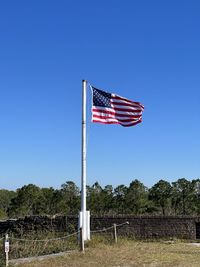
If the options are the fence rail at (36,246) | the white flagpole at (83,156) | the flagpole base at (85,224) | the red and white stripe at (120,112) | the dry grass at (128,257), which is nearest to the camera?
the dry grass at (128,257)

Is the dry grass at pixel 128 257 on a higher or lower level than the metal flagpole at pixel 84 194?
lower

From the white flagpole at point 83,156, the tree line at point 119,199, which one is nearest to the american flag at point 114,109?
the white flagpole at point 83,156

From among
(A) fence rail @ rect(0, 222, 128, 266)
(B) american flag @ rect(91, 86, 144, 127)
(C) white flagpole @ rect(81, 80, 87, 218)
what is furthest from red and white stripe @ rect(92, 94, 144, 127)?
(A) fence rail @ rect(0, 222, 128, 266)

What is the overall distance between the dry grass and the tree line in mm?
23125

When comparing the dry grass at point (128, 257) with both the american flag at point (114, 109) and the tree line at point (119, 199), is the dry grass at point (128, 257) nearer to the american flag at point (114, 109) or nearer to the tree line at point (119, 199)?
the american flag at point (114, 109)

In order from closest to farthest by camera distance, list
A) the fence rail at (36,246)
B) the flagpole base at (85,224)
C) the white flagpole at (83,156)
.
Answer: the fence rail at (36,246) < the flagpole base at (85,224) < the white flagpole at (83,156)

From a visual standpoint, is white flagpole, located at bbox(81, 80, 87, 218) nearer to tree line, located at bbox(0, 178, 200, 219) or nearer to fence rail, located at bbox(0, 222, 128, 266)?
fence rail, located at bbox(0, 222, 128, 266)

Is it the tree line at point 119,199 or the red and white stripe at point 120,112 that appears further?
the tree line at point 119,199

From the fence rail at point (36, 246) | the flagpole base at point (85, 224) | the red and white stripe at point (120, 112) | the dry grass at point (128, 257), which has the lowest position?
the dry grass at point (128, 257)

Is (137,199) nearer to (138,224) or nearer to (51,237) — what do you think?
(138,224)

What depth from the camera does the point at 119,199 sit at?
45.0 m

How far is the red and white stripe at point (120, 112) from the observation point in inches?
816

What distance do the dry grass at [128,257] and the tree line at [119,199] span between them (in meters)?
23.1

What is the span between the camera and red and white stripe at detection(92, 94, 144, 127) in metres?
20.7
